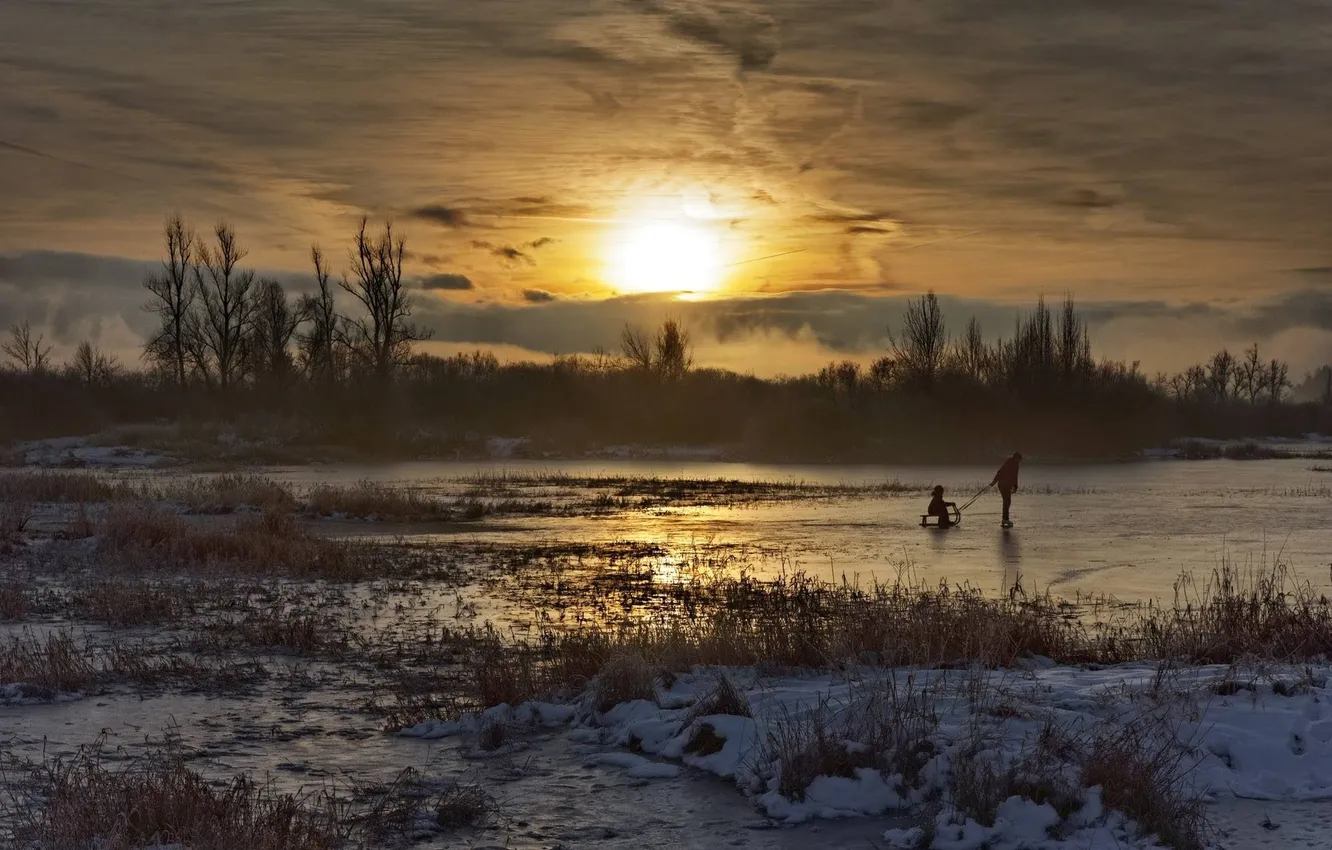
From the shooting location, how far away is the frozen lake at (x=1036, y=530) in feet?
68.0

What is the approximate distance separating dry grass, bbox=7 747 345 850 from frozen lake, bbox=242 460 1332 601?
12977 mm

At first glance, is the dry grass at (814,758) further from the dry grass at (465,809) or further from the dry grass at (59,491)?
the dry grass at (59,491)

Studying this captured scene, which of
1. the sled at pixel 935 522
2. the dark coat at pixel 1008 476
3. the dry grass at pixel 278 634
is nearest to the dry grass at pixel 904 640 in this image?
the dry grass at pixel 278 634

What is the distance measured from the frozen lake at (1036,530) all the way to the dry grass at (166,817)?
12977 mm

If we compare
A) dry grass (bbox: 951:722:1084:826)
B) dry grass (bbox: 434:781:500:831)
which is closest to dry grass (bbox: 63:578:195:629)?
dry grass (bbox: 434:781:500:831)

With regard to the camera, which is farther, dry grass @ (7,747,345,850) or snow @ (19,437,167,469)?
snow @ (19,437,167,469)

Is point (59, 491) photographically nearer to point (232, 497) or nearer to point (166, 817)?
point (232, 497)

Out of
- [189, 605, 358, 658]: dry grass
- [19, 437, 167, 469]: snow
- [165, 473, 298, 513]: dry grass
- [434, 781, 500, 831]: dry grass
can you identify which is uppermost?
[19, 437, 167, 469]: snow

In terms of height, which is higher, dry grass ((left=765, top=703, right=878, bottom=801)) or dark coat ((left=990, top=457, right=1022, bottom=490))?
dark coat ((left=990, top=457, right=1022, bottom=490))

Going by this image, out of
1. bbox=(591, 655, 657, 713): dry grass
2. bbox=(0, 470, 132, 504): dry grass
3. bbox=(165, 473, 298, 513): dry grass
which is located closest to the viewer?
bbox=(591, 655, 657, 713): dry grass

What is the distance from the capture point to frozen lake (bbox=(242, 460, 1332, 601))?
20719 mm

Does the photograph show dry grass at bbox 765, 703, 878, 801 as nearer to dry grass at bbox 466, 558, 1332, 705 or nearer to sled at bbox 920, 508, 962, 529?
dry grass at bbox 466, 558, 1332, 705

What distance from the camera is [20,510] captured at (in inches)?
1151

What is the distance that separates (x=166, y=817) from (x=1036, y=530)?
965 inches
